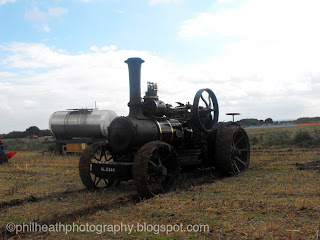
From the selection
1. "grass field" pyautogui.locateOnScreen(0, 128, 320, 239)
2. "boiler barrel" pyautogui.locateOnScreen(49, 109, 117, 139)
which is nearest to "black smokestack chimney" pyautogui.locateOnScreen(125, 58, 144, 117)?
"grass field" pyautogui.locateOnScreen(0, 128, 320, 239)

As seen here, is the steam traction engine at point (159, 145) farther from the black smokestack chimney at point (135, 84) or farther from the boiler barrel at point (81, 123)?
the boiler barrel at point (81, 123)

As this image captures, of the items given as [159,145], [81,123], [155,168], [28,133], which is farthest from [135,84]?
[28,133]

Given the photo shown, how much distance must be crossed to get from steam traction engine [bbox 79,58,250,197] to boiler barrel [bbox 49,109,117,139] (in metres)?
7.93

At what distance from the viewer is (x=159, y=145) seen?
281 inches

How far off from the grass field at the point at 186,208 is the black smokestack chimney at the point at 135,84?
2044 mm

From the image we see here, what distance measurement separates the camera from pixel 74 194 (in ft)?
24.4

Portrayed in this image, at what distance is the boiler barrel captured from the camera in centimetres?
1698

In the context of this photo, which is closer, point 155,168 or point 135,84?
point 155,168

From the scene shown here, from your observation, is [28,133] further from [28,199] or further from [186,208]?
[186,208]

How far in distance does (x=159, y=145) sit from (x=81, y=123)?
1104 cm

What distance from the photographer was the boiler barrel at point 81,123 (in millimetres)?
→ 16984

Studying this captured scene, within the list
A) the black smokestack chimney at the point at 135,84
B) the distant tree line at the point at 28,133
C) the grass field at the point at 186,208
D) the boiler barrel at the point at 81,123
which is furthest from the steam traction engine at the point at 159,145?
the distant tree line at the point at 28,133

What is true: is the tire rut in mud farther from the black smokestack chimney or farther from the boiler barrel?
the boiler barrel

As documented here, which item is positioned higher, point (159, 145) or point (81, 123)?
point (81, 123)
